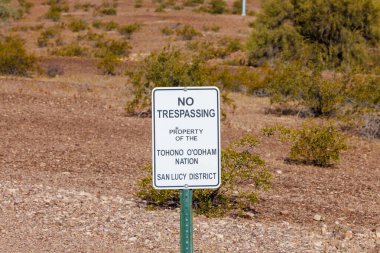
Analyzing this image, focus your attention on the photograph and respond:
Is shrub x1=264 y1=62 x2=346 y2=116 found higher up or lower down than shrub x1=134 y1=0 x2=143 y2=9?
higher up

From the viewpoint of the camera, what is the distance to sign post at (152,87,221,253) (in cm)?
497

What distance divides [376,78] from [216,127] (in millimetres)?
14088

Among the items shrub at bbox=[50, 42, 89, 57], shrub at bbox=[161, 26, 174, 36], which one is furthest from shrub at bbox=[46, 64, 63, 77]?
shrub at bbox=[161, 26, 174, 36]

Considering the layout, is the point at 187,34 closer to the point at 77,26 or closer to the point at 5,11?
the point at 77,26

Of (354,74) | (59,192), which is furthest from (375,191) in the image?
(354,74)

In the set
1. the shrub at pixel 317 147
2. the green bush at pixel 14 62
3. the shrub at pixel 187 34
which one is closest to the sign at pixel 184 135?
the shrub at pixel 317 147

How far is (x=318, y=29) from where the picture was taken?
3130cm

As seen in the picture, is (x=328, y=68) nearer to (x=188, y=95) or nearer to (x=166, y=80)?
(x=166, y=80)

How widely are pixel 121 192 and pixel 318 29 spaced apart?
22.5 m

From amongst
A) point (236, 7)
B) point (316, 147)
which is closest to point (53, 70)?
point (316, 147)

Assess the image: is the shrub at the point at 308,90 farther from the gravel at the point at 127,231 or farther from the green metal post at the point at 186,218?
the green metal post at the point at 186,218

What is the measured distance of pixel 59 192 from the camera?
384 inches

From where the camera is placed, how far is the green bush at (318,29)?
3067 centimetres

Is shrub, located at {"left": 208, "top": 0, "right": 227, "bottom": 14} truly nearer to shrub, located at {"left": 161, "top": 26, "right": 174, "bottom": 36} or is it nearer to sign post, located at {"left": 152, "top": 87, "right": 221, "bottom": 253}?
shrub, located at {"left": 161, "top": 26, "right": 174, "bottom": 36}
